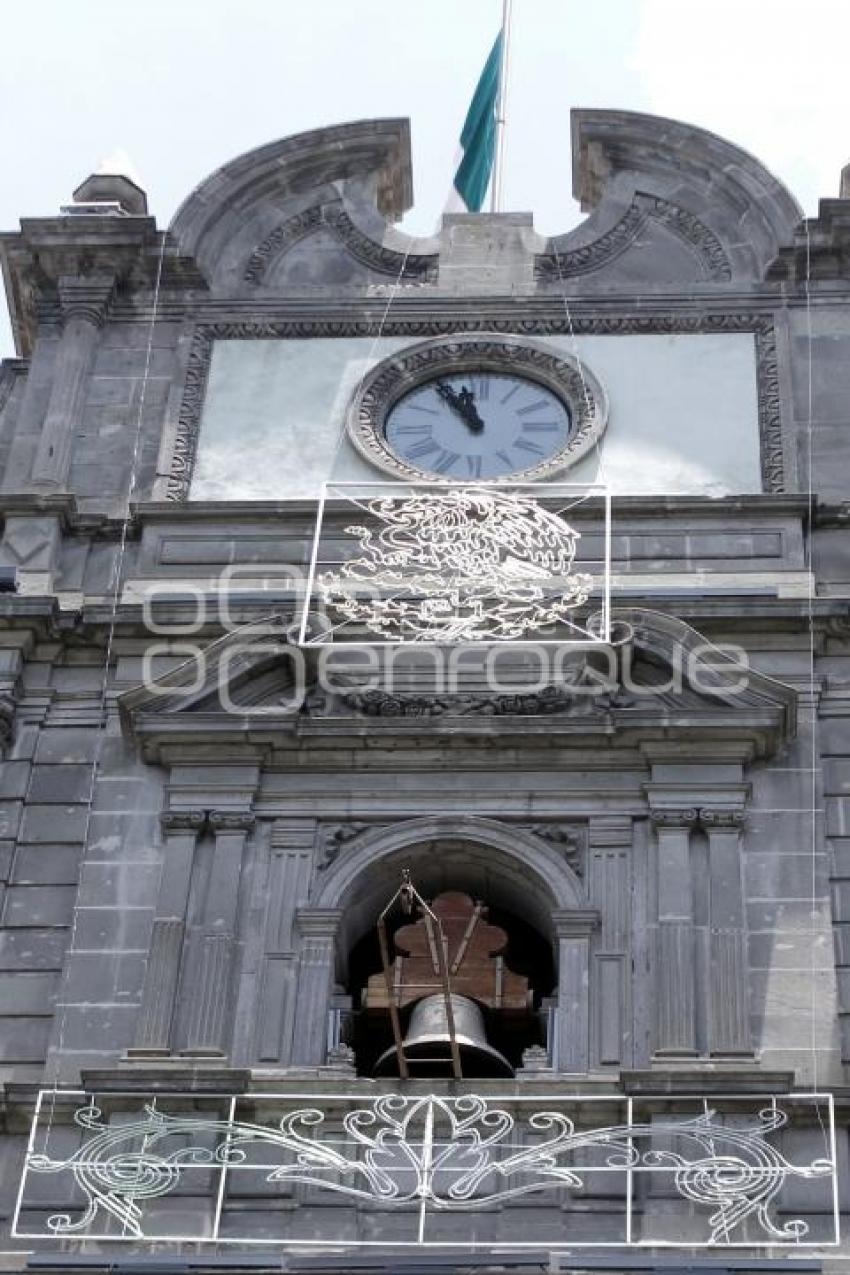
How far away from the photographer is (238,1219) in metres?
17.6

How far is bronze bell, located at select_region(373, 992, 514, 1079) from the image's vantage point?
61.4 feet

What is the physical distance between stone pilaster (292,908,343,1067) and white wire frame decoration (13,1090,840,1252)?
2.27ft

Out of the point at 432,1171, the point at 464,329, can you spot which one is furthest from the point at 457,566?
the point at 432,1171

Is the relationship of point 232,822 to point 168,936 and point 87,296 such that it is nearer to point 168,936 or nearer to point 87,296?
point 168,936

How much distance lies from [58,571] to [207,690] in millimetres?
2000

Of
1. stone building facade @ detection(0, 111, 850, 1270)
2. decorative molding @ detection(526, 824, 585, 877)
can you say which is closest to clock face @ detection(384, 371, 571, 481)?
stone building facade @ detection(0, 111, 850, 1270)

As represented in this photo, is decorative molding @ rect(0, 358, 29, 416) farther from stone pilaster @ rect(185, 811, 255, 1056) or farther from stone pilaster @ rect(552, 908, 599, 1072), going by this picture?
stone pilaster @ rect(552, 908, 599, 1072)

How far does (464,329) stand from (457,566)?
2.99m

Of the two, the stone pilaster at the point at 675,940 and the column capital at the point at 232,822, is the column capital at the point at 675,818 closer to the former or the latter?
the stone pilaster at the point at 675,940

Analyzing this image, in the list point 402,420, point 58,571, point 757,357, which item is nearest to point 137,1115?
point 58,571

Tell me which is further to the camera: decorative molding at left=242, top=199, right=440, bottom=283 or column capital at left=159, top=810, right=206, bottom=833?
decorative molding at left=242, top=199, right=440, bottom=283

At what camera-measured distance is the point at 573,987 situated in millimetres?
18875

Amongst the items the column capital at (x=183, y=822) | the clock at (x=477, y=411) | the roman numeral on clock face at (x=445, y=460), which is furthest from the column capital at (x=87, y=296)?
the column capital at (x=183, y=822)

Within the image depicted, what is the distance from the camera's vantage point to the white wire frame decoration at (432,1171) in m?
17.3
